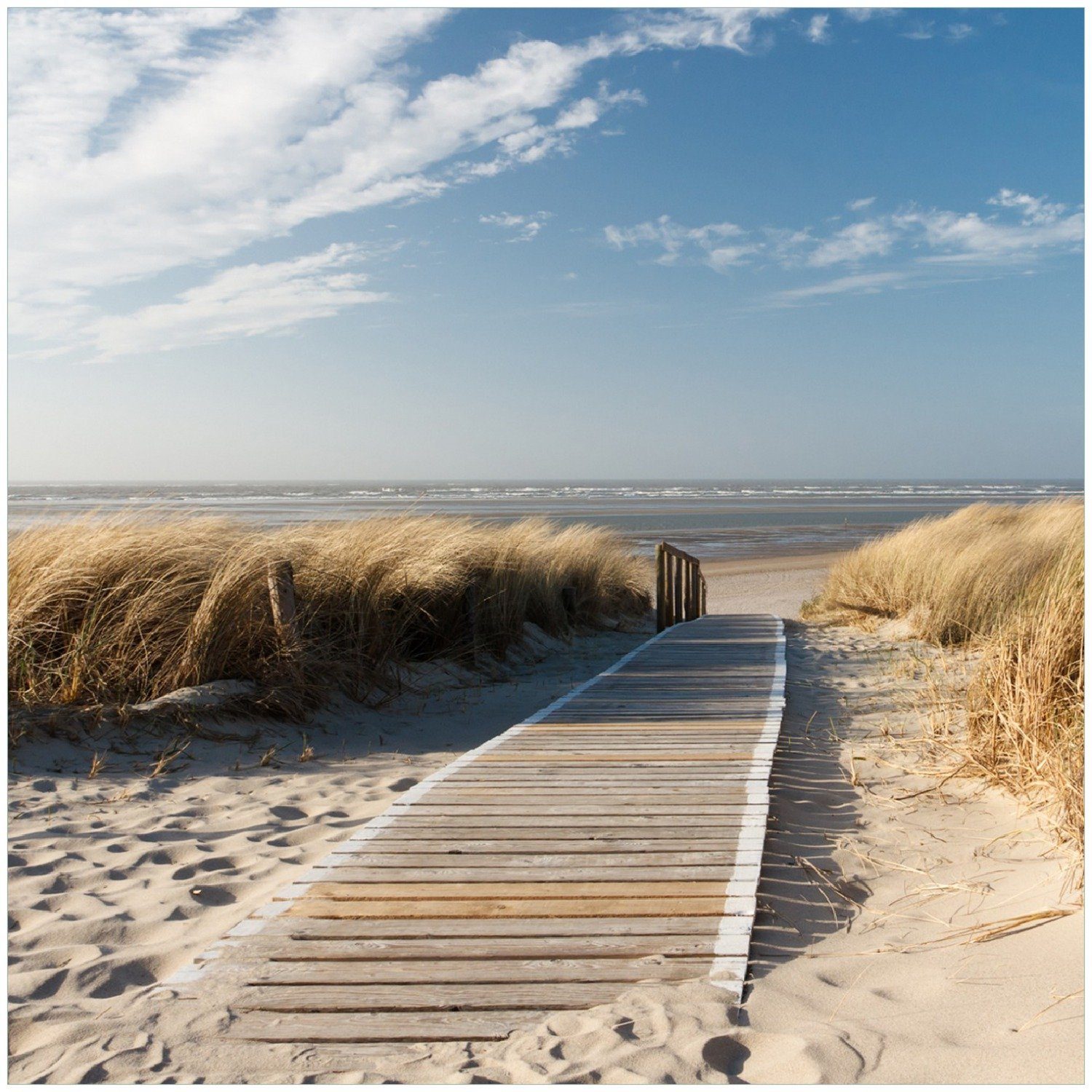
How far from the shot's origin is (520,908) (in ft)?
9.72

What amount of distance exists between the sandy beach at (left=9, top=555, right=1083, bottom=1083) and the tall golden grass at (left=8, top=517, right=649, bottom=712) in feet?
1.72

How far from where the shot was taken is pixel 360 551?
7.58 m

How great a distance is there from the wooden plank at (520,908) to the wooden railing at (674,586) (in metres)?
8.54

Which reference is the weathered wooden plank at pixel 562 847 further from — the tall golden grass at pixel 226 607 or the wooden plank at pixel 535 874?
the tall golden grass at pixel 226 607

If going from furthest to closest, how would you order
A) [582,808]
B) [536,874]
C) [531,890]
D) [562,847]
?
[582,808]
[562,847]
[536,874]
[531,890]

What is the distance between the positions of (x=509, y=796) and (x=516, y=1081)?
200cm

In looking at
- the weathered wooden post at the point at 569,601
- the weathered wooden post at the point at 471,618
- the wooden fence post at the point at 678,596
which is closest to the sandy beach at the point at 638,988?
the weathered wooden post at the point at 471,618

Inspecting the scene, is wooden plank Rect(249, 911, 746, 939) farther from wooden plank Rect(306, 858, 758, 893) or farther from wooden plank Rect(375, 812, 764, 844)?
wooden plank Rect(375, 812, 764, 844)

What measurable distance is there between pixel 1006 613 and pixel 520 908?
6.66 meters

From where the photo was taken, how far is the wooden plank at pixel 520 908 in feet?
9.57

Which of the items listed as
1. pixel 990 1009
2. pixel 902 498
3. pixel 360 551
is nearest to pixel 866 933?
pixel 990 1009

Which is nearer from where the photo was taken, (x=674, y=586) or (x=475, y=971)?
(x=475, y=971)

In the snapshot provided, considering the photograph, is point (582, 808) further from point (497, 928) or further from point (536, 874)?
point (497, 928)

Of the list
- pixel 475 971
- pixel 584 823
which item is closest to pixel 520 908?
pixel 475 971
